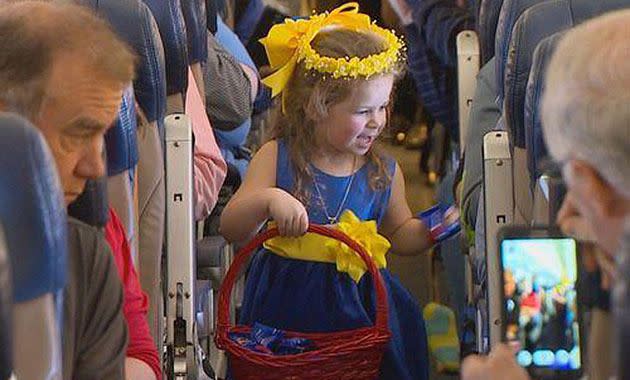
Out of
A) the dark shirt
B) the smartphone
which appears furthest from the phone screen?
the dark shirt

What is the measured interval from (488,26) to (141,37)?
1.11 metres

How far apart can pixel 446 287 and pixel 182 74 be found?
2.03 metres

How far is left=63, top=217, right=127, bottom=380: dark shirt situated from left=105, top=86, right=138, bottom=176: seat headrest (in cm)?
53

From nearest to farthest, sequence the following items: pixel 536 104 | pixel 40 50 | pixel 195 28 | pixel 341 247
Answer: pixel 40 50
pixel 536 104
pixel 341 247
pixel 195 28

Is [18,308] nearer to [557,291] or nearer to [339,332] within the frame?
[557,291]

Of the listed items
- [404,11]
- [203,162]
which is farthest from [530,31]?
[404,11]

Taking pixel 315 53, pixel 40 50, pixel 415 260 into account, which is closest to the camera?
pixel 40 50

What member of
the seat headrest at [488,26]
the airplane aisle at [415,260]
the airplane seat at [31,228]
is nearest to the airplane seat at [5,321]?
the airplane seat at [31,228]

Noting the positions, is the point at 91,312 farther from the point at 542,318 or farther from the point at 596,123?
the point at 596,123

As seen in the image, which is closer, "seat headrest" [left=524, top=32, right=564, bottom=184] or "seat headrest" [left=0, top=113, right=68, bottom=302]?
"seat headrest" [left=0, top=113, right=68, bottom=302]

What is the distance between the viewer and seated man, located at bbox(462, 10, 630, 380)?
5.17 ft

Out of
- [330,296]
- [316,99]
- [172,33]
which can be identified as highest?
[172,33]

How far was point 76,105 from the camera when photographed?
2184 mm

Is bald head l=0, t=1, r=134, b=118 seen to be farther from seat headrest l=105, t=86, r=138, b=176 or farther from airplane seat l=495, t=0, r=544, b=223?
airplane seat l=495, t=0, r=544, b=223
